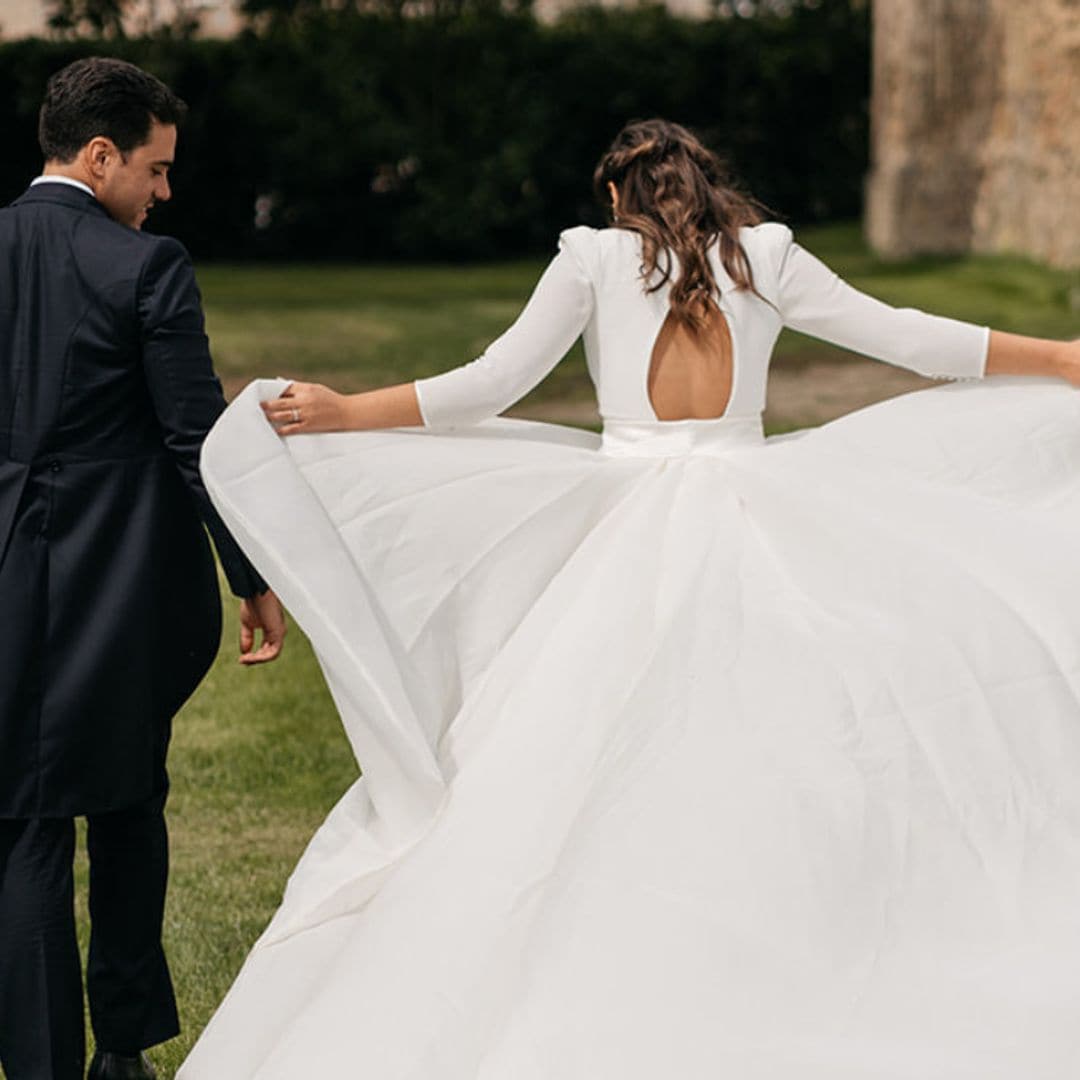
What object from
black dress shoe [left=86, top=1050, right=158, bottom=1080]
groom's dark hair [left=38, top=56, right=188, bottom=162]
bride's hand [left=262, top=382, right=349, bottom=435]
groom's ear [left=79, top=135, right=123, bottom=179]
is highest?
groom's dark hair [left=38, top=56, right=188, bottom=162]

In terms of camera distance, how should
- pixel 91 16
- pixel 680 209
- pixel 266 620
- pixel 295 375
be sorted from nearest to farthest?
1. pixel 266 620
2. pixel 680 209
3. pixel 295 375
4. pixel 91 16

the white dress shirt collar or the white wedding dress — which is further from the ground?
the white dress shirt collar

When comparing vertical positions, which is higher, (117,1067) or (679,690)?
(679,690)

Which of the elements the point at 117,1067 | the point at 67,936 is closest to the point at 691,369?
the point at 67,936

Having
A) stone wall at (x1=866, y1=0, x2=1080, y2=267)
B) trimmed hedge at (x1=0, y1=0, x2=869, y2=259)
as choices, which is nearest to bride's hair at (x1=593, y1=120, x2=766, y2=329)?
stone wall at (x1=866, y1=0, x2=1080, y2=267)

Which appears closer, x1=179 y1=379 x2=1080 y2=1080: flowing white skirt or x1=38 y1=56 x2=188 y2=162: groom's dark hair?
x1=179 y1=379 x2=1080 y2=1080: flowing white skirt

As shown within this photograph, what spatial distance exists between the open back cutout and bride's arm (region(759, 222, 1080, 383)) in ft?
0.54

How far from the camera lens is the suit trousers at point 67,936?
3609 millimetres

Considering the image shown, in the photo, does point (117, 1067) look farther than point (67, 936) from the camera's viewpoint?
Yes

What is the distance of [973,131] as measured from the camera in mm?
19000

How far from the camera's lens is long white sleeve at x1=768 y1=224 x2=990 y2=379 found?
4.04m

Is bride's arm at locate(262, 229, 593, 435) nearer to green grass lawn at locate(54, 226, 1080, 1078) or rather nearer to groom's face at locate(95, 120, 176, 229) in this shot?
groom's face at locate(95, 120, 176, 229)

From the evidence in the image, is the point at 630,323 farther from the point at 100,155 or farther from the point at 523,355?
the point at 100,155

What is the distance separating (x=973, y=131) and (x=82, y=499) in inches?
660
